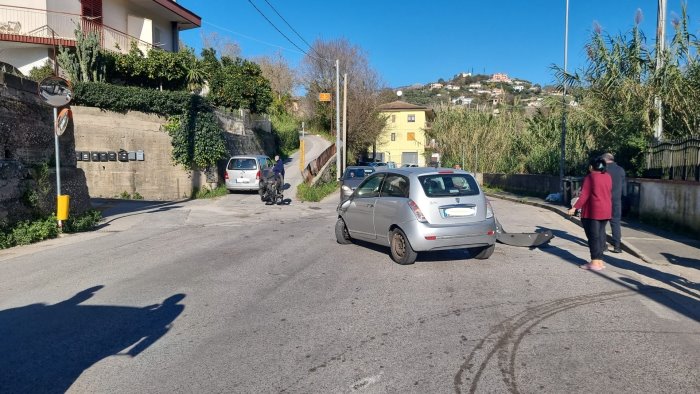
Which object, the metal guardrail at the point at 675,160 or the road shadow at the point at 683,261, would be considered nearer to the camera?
the road shadow at the point at 683,261

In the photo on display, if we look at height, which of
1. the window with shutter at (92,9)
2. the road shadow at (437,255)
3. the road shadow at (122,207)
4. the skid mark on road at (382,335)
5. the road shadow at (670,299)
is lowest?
the road shadow at (670,299)

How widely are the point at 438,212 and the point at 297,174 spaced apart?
25.2 metres

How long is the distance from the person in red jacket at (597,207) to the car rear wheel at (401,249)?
276cm

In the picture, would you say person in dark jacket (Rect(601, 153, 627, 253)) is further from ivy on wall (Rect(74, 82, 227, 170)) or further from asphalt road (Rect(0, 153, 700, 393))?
ivy on wall (Rect(74, 82, 227, 170))

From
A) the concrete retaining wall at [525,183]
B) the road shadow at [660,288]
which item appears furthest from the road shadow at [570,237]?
the concrete retaining wall at [525,183]

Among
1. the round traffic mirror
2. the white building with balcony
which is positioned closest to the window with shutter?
the white building with balcony

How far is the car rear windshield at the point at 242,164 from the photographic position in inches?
979

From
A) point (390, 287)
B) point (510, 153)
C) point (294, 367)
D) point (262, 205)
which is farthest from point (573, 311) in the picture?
point (510, 153)

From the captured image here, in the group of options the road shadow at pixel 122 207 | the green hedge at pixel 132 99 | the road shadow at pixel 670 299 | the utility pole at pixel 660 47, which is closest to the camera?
the road shadow at pixel 670 299

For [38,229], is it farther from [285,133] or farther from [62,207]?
[285,133]

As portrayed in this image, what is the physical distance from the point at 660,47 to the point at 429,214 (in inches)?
454

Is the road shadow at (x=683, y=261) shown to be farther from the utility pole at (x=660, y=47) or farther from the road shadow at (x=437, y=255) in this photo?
the utility pole at (x=660, y=47)

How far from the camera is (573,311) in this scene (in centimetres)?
669

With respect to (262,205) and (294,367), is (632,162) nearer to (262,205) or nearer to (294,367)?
(262,205)
